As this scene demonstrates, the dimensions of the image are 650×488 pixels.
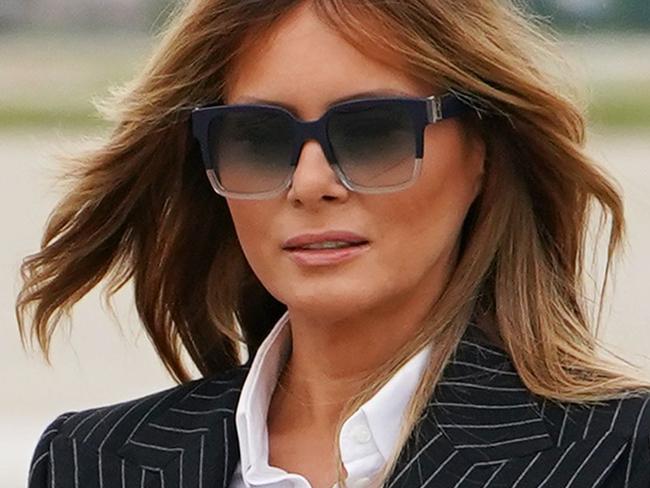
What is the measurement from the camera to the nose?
2.66 meters

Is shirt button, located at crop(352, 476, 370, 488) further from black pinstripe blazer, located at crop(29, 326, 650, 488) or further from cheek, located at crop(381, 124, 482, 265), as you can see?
cheek, located at crop(381, 124, 482, 265)

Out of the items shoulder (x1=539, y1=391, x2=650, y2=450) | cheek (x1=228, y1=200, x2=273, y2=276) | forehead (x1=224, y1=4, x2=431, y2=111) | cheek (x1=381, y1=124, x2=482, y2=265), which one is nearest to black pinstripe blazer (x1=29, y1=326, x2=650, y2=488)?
shoulder (x1=539, y1=391, x2=650, y2=450)

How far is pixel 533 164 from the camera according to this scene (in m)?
2.81

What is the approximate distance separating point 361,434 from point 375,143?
39 cm

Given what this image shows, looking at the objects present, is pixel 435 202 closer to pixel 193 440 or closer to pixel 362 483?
pixel 362 483

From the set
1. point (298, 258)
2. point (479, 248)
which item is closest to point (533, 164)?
point (479, 248)

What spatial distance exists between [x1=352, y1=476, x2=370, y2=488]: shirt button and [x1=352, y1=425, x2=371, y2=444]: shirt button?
53mm

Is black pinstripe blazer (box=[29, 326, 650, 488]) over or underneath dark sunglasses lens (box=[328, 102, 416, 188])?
underneath

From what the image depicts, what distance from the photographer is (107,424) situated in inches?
117

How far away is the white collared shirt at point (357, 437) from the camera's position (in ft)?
8.78

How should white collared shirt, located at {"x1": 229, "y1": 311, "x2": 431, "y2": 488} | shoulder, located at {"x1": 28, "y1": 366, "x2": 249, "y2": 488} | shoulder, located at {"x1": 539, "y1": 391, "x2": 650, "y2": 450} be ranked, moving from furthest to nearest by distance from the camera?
1. shoulder, located at {"x1": 28, "y1": 366, "x2": 249, "y2": 488}
2. white collared shirt, located at {"x1": 229, "y1": 311, "x2": 431, "y2": 488}
3. shoulder, located at {"x1": 539, "y1": 391, "x2": 650, "y2": 450}

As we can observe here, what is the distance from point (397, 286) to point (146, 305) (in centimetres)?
58

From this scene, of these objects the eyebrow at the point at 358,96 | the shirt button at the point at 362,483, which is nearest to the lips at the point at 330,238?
the eyebrow at the point at 358,96

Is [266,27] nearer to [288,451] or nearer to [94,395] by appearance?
[288,451]
